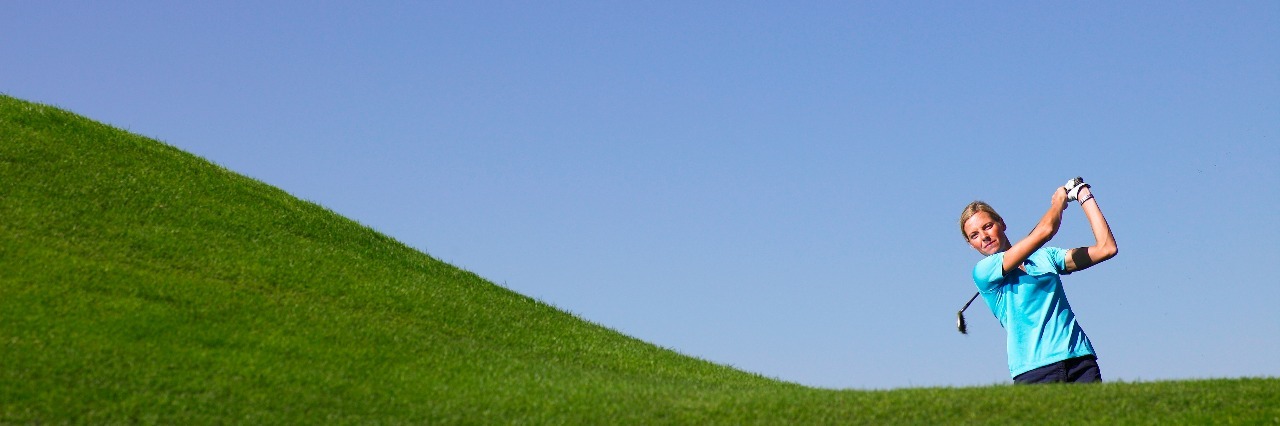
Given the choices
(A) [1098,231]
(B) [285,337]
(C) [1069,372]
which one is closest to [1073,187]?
(A) [1098,231]

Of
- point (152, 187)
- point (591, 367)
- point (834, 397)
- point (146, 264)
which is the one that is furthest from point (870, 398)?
point (152, 187)

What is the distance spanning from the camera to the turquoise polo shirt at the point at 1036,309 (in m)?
12.5

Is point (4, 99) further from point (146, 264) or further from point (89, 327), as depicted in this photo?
point (89, 327)

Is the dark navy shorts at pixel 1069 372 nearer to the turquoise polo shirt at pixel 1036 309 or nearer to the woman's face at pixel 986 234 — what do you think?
the turquoise polo shirt at pixel 1036 309

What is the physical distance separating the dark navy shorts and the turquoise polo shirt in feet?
0.22

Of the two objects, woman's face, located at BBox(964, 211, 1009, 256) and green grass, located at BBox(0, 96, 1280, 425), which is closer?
green grass, located at BBox(0, 96, 1280, 425)

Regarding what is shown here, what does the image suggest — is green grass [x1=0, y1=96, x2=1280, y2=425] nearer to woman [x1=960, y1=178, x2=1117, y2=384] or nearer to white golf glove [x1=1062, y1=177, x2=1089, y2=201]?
woman [x1=960, y1=178, x2=1117, y2=384]

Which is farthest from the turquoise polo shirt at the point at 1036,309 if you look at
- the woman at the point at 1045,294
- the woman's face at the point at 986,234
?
the woman's face at the point at 986,234

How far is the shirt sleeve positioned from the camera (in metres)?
12.7

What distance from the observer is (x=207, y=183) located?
78.4 ft

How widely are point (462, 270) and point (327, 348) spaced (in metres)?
8.85

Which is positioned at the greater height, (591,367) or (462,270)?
(462,270)

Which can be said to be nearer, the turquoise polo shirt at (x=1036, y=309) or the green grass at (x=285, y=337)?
the turquoise polo shirt at (x=1036, y=309)

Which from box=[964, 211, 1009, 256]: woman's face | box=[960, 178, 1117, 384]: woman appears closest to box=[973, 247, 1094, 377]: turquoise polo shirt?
box=[960, 178, 1117, 384]: woman
